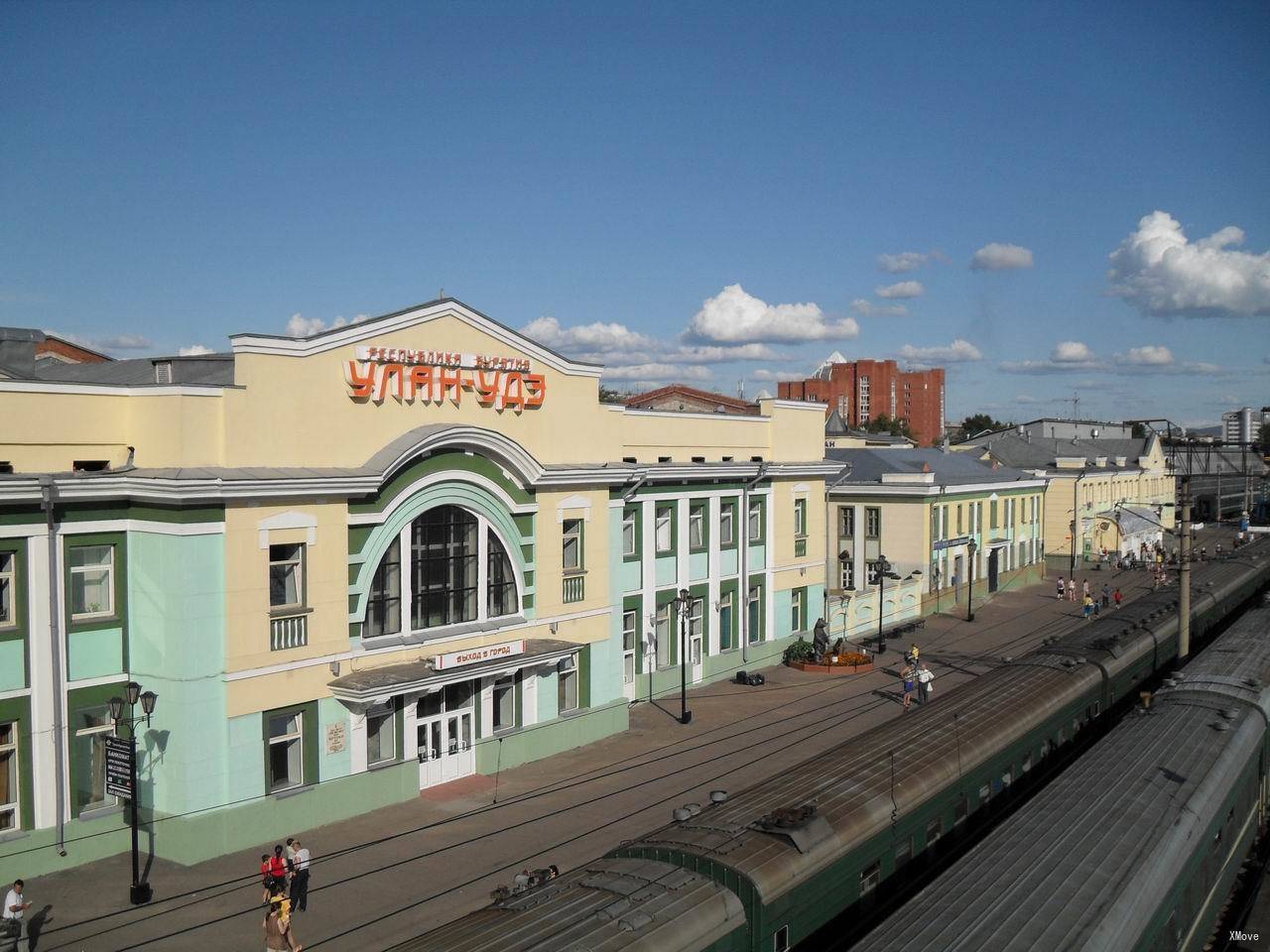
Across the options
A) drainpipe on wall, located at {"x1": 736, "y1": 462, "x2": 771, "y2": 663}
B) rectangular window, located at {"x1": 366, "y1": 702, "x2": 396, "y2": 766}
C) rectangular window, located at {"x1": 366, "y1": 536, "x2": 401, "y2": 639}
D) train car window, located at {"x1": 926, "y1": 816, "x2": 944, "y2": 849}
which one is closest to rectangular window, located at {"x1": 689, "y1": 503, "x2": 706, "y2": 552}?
drainpipe on wall, located at {"x1": 736, "y1": 462, "x2": 771, "y2": 663}

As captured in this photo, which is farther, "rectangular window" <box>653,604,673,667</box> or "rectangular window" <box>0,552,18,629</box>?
"rectangular window" <box>653,604,673,667</box>

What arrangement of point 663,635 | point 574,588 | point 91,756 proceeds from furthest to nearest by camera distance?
point 663,635 → point 574,588 → point 91,756

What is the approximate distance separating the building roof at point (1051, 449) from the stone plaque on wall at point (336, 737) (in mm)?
Result: 58246

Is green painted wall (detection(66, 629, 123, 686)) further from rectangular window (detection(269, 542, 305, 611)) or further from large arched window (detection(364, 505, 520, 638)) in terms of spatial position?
large arched window (detection(364, 505, 520, 638))

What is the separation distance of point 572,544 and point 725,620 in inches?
359

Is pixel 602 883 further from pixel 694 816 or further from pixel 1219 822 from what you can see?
pixel 1219 822

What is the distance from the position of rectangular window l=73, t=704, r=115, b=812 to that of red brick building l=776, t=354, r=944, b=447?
12675 cm

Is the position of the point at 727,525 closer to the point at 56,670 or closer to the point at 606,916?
the point at 56,670

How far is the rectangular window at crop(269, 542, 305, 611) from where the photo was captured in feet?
66.4

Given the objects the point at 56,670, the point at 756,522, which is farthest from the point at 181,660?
the point at 756,522

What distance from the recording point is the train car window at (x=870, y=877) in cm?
1309

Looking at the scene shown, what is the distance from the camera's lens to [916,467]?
5131 centimetres

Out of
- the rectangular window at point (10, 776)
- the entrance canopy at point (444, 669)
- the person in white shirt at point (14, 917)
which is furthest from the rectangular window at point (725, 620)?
the person in white shirt at point (14, 917)

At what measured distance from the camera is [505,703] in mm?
25344
